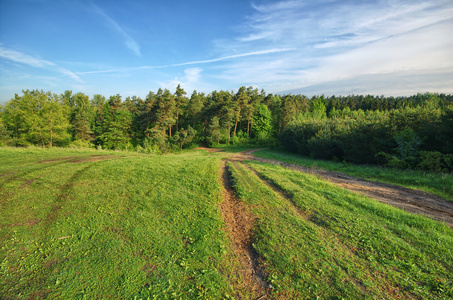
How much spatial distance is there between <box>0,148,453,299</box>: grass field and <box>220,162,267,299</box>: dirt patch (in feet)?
0.51

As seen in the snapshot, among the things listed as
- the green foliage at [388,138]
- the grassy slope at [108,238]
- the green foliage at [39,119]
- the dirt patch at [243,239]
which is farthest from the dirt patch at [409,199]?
the green foliage at [39,119]

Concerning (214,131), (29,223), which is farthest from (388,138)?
(214,131)

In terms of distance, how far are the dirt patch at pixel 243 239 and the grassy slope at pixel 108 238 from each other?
12.8 inches

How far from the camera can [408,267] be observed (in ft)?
14.6

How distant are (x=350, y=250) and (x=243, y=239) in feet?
8.94

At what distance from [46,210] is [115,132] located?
4318cm

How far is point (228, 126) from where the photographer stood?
49875 mm

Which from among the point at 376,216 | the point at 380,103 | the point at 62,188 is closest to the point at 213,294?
the point at 376,216

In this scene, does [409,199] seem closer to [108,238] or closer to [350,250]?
[350,250]

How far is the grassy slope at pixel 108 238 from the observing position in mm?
3748

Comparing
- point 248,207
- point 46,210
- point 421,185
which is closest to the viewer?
point 46,210

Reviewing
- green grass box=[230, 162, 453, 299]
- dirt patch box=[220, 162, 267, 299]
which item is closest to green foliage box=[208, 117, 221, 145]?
dirt patch box=[220, 162, 267, 299]

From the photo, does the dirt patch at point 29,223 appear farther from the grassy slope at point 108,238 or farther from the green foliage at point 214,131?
the green foliage at point 214,131

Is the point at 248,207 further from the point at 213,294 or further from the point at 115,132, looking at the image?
the point at 115,132
